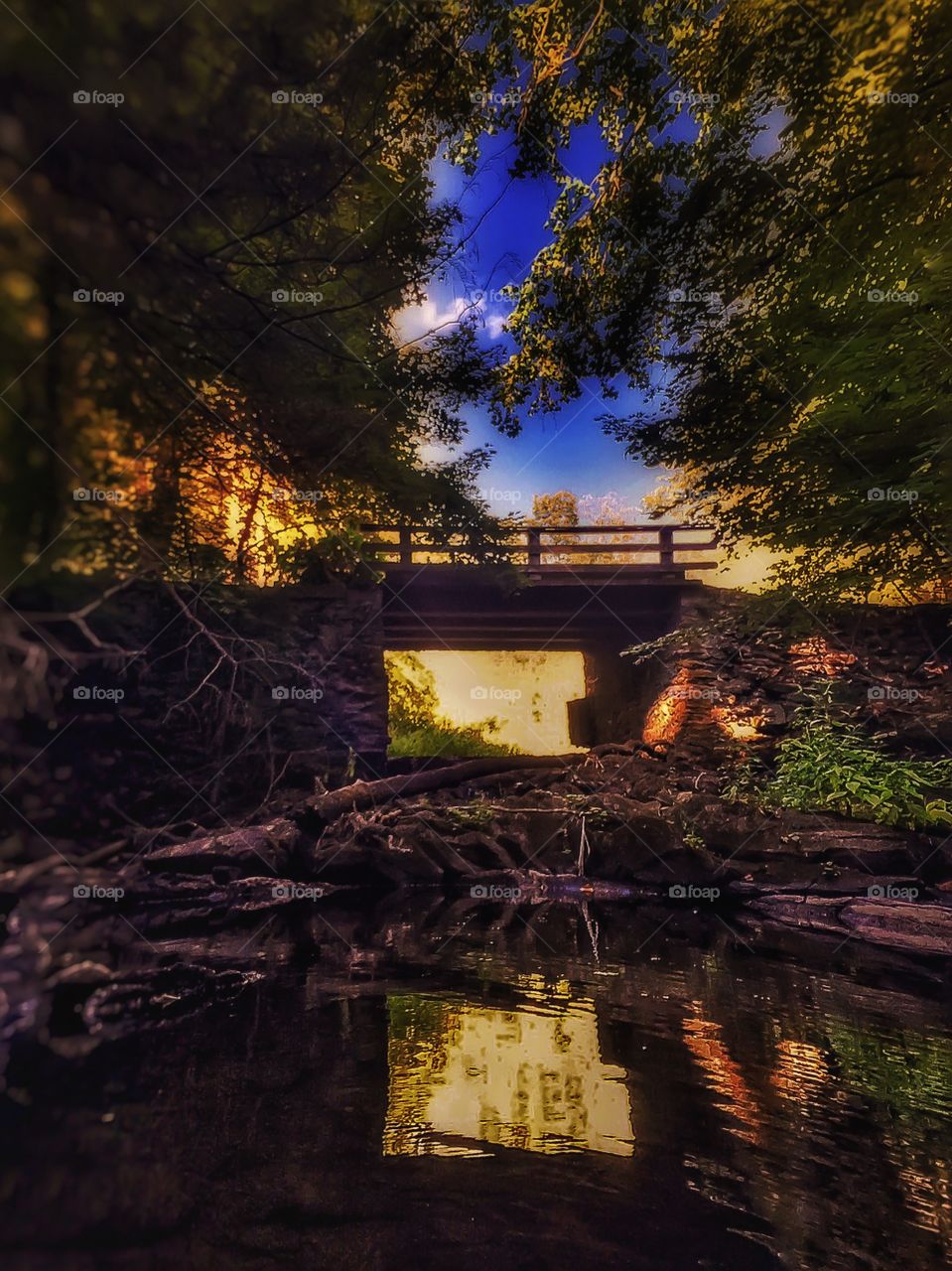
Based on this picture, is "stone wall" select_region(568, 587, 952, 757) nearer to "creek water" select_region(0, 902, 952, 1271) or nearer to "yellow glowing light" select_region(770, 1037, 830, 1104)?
"yellow glowing light" select_region(770, 1037, 830, 1104)

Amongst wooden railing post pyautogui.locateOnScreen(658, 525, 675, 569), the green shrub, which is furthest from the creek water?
the green shrub

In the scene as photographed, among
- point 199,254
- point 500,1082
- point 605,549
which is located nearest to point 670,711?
point 605,549

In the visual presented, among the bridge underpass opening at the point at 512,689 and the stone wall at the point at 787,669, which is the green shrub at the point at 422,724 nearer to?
the bridge underpass opening at the point at 512,689

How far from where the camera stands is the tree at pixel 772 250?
4.73 meters

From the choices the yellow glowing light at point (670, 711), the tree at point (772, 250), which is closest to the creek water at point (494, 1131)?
the tree at point (772, 250)

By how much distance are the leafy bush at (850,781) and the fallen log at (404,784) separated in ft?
11.1

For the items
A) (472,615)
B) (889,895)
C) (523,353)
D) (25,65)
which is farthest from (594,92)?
(889,895)

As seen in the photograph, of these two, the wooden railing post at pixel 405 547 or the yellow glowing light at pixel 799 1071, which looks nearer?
the yellow glowing light at pixel 799 1071

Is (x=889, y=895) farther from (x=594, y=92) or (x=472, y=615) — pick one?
(x=594, y=92)

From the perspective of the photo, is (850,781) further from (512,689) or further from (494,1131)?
(512,689)

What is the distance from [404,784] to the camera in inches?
323

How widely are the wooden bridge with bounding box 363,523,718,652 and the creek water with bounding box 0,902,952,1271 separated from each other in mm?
8371

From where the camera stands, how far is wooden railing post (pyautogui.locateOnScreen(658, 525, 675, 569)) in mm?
11773

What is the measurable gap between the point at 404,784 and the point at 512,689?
362 inches
